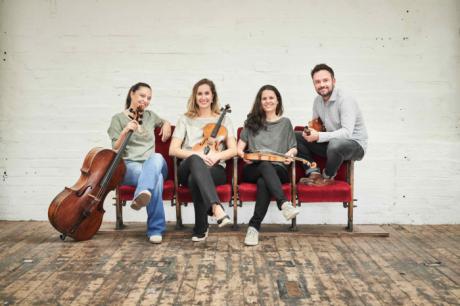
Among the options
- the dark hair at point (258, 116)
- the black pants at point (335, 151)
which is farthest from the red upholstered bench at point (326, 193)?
the dark hair at point (258, 116)

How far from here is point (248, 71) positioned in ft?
14.7

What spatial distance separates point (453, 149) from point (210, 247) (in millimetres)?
2418

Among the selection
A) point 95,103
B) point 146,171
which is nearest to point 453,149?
point 146,171

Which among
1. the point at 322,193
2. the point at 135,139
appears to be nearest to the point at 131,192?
the point at 135,139

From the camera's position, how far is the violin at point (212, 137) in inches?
146

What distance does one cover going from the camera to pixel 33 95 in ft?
14.9

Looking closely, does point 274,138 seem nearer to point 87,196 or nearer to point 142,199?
point 142,199

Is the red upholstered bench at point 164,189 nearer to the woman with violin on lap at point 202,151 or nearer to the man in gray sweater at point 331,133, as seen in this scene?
the woman with violin on lap at point 202,151

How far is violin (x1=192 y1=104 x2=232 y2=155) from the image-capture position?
371 centimetres

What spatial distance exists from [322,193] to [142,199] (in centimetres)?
129

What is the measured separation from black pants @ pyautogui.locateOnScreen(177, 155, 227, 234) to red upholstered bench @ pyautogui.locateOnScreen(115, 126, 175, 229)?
12cm

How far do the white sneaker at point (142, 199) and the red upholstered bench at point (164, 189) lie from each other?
307 mm

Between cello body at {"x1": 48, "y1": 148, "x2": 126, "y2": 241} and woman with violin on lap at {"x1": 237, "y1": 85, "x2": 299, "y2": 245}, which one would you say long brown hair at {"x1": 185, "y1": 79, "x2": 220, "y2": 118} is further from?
cello body at {"x1": 48, "y1": 148, "x2": 126, "y2": 241}

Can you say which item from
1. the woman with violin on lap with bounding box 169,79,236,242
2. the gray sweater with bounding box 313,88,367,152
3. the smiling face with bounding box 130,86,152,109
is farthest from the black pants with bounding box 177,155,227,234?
the gray sweater with bounding box 313,88,367,152
